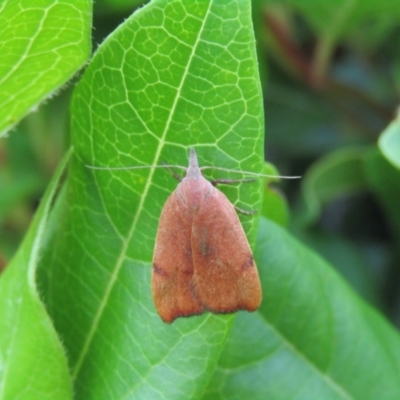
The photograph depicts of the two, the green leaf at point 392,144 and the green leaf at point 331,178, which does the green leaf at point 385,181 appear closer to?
the green leaf at point 331,178

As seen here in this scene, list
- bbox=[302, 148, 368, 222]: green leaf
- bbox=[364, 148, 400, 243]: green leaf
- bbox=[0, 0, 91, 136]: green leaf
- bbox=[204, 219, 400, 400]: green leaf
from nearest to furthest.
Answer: bbox=[0, 0, 91, 136]: green leaf → bbox=[204, 219, 400, 400]: green leaf → bbox=[364, 148, 400, 243]: green leaf → bbox=[302, 148, 368, 222]: green leaf

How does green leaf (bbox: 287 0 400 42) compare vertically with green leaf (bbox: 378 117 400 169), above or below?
above

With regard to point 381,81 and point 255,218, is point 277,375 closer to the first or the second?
point 255,218

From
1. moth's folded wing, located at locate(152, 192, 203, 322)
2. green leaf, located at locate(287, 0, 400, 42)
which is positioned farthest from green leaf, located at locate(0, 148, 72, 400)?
green leaf, located at locate(287, 0, 400, 42)

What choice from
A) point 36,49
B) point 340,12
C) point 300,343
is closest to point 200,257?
point 300,343

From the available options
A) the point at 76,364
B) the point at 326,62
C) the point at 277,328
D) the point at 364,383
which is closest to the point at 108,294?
the point at 76,364

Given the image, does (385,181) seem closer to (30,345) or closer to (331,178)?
(331,178)

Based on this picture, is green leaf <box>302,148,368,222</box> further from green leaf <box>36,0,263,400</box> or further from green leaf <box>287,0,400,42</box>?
green leaf <box>36,0,263,400</box>
